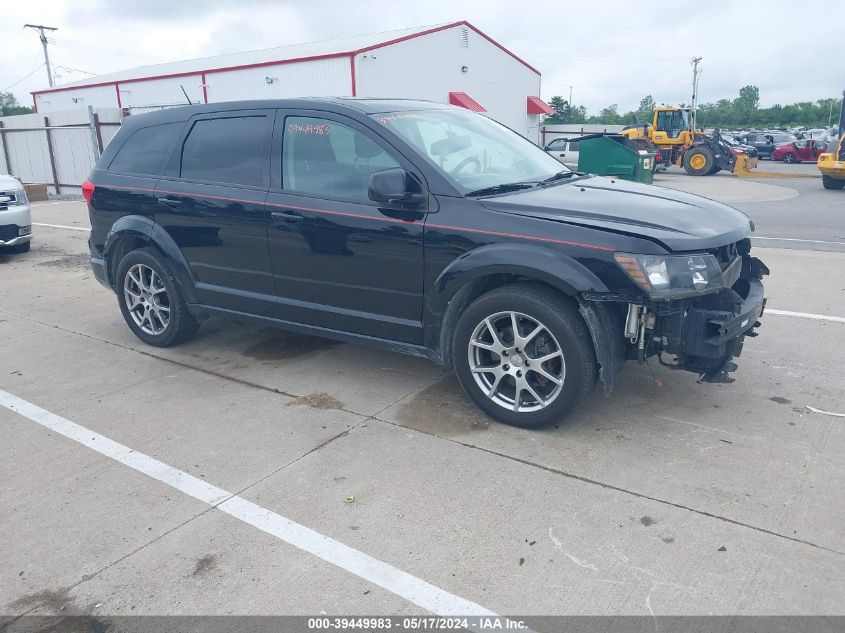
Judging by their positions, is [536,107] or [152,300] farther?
[536,107]

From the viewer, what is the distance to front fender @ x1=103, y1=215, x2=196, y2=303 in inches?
208

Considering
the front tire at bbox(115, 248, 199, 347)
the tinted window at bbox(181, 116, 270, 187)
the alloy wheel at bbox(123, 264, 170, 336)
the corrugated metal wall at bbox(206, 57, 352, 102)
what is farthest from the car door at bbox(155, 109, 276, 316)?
the corrugated metal wall at bbox(206, 57, 352, 102)

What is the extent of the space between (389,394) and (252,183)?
1.74 m

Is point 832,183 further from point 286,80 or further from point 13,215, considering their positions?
point 13,215

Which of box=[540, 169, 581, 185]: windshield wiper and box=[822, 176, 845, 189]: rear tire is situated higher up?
box=[540, 169, 581, 185]: windshield wiper

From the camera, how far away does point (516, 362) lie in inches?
156

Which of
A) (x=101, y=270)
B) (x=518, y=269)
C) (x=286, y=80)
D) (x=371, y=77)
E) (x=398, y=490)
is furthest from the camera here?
(x=286, y=80)

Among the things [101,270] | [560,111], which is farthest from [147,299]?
[560,111]

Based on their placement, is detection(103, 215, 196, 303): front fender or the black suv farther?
detection(103, 215, 196, 303): front fender

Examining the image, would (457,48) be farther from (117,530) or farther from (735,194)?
(117,530)

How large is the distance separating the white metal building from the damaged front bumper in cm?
1947

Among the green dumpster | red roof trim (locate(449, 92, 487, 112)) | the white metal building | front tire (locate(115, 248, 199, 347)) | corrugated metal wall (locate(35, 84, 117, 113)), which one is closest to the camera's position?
front tire (locate(115, 248, 199, 347))

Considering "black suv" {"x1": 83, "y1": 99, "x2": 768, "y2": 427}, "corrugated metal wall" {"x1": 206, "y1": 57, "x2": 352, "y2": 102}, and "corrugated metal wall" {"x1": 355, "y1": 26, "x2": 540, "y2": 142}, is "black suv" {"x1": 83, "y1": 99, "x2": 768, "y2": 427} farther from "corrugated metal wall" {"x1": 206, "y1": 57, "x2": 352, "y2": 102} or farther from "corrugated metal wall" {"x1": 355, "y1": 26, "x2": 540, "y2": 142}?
"corrugated metal wall" {"x1": 206, "y1": 57, "x2": 352, "y2": 102}

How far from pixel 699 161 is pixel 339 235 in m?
23.6
